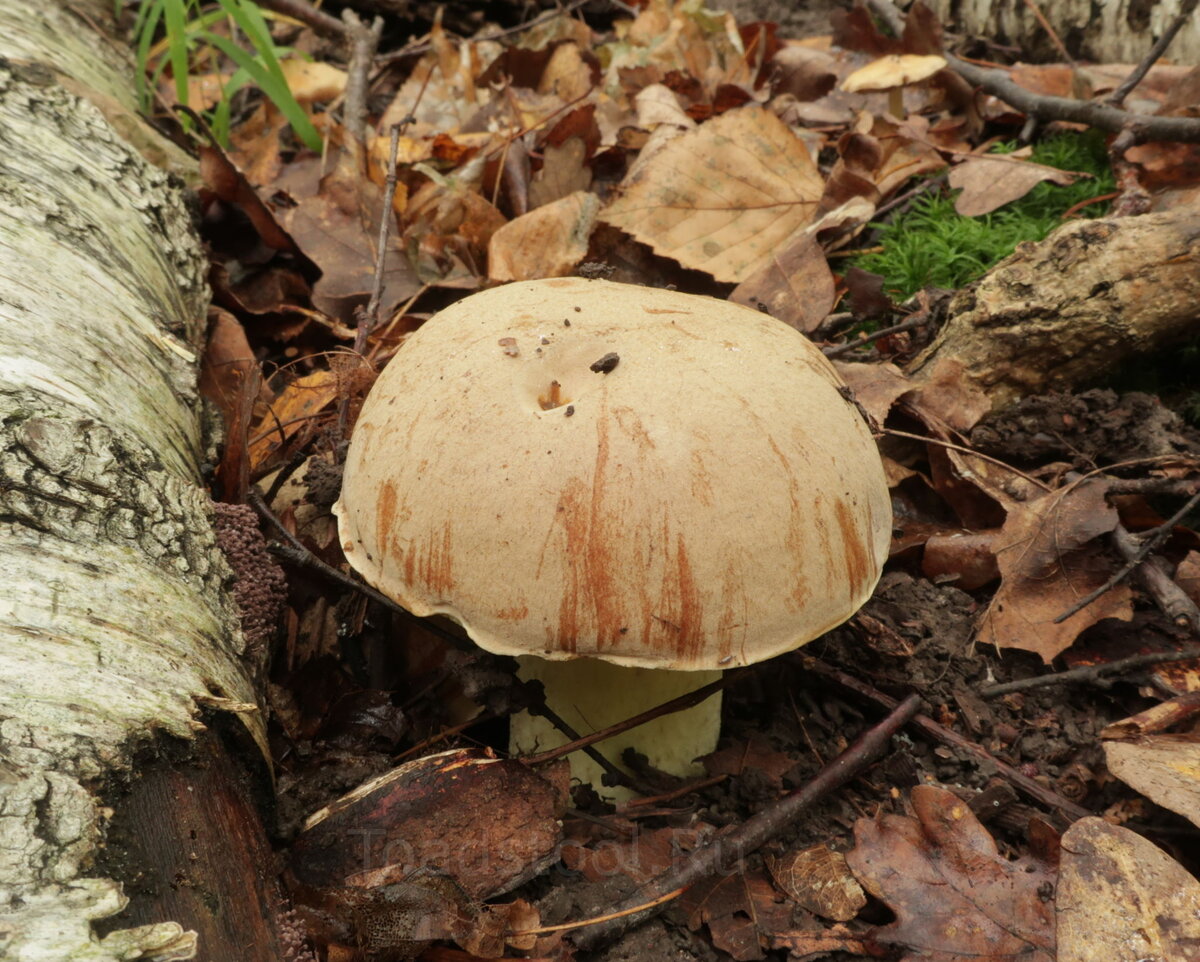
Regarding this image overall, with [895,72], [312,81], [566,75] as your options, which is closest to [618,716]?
[895,72]

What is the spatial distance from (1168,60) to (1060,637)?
2933 mm

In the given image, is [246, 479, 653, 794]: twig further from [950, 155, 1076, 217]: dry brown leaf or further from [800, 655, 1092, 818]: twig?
[950, 155, 1076, 217]: dry brown leaf

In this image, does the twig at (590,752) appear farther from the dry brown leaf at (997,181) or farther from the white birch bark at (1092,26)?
the white birch bark at (1092,26)

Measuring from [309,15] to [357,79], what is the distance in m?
Result: 0.74

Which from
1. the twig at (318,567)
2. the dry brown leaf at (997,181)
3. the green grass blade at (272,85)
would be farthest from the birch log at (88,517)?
the dry brown leaf at (997,181)

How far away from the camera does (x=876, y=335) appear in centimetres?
300

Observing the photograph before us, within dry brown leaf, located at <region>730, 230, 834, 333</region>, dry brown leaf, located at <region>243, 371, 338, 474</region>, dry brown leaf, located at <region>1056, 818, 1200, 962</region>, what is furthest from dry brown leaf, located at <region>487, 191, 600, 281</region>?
dry brown leaf, located at <region>1056, 818, 1200, 962</region>

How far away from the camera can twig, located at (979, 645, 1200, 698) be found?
2.29 meters

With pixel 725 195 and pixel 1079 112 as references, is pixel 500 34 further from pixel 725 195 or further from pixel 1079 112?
pixel 1079 112

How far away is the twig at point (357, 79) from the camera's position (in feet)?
13.9

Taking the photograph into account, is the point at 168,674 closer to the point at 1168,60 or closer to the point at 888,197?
the point at 888,197

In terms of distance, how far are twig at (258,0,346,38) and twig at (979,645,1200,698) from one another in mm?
4413

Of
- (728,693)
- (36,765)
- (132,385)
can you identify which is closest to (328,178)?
(132,385)

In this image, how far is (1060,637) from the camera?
8.03ft
